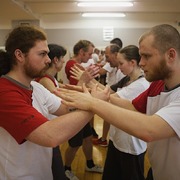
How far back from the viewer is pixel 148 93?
1.51 m

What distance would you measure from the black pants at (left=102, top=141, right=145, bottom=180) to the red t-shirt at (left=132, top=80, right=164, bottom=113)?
55 cm

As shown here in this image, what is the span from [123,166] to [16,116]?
1229mm

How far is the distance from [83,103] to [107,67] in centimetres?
252

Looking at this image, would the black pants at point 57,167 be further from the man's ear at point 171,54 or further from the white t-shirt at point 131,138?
the man's ear at point 171,54

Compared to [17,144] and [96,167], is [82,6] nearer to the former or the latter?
[96,167]

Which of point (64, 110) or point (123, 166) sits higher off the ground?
point (64, 110)

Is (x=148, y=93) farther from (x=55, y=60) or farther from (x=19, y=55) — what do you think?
(x=55, y=60)

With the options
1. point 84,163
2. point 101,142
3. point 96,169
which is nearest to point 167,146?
point 96,169

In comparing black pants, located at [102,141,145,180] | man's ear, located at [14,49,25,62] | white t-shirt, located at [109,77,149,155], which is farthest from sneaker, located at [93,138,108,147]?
man's ear, located at [14,49,25,62]

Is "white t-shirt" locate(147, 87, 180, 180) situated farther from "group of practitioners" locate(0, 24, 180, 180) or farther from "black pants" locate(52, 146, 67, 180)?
"black pants" locate(52, 146, 67, 180)

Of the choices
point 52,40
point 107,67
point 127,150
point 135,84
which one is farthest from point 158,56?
point 52,40

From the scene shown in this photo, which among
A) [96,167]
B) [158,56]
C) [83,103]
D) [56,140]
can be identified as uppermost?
[158,56]

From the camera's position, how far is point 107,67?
142 inches

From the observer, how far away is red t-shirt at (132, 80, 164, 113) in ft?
4.56
